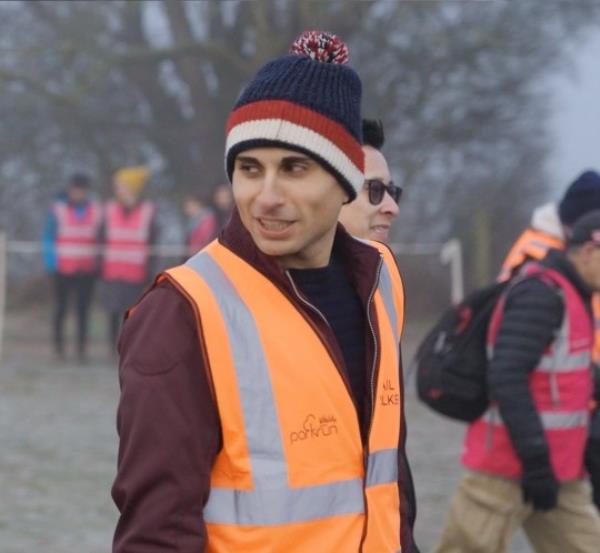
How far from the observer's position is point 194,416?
2.57 metres

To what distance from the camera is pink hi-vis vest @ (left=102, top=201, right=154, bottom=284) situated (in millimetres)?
14703

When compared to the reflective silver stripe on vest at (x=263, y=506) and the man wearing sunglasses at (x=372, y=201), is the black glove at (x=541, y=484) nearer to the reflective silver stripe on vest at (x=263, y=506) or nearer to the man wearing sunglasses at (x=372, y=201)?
the man wearing sunglasses at (x=372, y=201)

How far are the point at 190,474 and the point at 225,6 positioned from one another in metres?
16.2

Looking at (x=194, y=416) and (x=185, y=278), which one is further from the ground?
(x=185, y=278)

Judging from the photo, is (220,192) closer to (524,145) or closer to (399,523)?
(524,145)

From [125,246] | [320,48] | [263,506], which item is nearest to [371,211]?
[320,48]

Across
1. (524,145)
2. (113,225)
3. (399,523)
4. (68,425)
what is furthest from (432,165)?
(399,523)

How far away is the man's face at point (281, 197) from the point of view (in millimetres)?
2730

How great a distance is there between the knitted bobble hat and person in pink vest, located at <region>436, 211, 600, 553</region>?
2216 millimetres

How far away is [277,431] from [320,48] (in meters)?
0.74

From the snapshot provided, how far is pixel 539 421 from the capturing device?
4.96 m

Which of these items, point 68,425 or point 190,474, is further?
point 68,425

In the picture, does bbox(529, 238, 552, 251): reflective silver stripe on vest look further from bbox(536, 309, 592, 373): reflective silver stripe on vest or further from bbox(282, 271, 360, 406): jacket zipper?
bbox(282, 271, 360, 406): jacket zipper

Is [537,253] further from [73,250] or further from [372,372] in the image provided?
[73,250]
